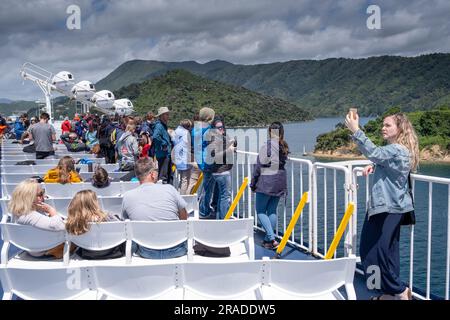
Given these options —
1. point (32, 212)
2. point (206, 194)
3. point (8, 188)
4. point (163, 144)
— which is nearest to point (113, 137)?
point (163, 144)

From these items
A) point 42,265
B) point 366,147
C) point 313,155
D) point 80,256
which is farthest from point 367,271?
point 313,155

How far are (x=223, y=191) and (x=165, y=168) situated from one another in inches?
85.8

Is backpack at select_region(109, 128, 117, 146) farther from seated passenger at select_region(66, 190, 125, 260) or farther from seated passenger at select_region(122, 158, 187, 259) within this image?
seated passenger at select_region(66, 190, 125, 260)

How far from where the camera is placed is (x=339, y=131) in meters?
104

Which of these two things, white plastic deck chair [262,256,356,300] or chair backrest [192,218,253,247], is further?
chair backrest [192,218,253,247]

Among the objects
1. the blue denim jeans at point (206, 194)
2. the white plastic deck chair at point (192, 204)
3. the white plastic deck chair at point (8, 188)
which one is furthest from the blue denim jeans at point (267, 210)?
the white plastic deck chair at point (8, 188)

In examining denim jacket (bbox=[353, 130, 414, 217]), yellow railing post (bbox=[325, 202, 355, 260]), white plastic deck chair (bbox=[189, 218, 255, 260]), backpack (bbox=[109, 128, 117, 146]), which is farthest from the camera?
backpack (bbox=[109, 128, 117, 146])

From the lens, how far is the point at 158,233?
12.4 feet

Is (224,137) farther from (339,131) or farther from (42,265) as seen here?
(339,131)

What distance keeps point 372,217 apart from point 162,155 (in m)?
4.82

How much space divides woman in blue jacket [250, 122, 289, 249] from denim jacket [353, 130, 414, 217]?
1645 mm

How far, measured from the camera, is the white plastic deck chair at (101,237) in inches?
146

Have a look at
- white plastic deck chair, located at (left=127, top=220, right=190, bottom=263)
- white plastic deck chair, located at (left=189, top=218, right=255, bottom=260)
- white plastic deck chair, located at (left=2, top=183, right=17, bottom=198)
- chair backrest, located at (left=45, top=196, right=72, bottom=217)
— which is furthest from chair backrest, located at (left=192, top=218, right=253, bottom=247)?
white plastic deck chair, located at (left=2, top=183, right=17, bottom=198)

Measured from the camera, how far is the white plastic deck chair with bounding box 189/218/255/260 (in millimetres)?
3822
